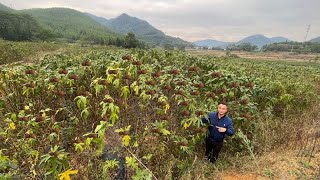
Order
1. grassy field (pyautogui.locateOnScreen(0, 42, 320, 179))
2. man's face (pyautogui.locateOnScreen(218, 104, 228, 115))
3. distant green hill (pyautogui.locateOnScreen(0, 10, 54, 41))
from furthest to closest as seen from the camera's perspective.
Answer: distant green hill (pyautogui.locateOnScreen(0, 10, 54, 41)) → man's face (pyautogui.locateOnScreen(218, 104, 228, 115)) → grassy field (pyautogui.locateOnScreen(0, 42, 320, 179))

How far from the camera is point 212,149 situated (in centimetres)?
516

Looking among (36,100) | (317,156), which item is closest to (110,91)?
(36,100)

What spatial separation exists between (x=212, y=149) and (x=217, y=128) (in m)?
0.40

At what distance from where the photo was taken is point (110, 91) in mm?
5258

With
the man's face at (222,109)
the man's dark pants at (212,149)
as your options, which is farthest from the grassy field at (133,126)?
the man's face at (222,109)

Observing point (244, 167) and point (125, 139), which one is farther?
point (244, 167)

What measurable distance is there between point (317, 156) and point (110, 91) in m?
3.80

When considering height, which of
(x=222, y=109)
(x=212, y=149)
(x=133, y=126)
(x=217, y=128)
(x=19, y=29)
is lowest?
(x=19, y=29)

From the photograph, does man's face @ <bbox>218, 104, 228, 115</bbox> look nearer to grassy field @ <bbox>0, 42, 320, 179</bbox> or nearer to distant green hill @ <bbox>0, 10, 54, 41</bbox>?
grassy field @ <bbox>0, 42, 320, 179</bbox>

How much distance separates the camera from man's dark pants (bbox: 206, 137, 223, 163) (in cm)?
516

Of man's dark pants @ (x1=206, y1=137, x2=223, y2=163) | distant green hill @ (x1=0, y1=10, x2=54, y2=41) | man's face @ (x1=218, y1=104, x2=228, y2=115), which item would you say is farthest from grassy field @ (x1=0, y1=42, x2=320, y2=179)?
distant green hill @ (x1=0, y1=10, x2=54, y2=41)

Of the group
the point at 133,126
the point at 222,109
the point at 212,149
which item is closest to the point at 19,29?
the point at 133,126

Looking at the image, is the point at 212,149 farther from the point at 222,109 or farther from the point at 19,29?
the point at 19,29

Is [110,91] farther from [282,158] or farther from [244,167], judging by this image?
[282,158]
